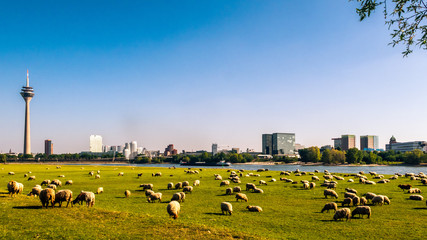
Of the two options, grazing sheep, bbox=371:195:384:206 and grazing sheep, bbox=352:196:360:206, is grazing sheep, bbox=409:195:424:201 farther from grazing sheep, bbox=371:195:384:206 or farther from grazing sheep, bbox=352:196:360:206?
grazing sheep, bbox=352:196:360:206

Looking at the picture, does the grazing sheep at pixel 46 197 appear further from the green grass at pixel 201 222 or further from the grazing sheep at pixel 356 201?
the grazing sheep at pixel 356 201

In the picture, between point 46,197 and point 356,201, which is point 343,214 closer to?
point 356,201

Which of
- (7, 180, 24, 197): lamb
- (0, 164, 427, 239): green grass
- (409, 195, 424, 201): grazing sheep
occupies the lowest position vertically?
(409, 195, 424, 201): grazing sheep

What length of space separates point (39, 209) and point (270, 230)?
1524cm

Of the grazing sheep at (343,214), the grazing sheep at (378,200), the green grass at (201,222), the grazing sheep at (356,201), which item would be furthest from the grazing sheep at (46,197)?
the grazing sheep at (378,200)

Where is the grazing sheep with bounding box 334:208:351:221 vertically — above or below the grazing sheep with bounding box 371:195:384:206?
above

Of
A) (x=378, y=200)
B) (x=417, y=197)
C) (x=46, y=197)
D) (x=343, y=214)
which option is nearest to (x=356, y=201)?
(x=378, y=200)

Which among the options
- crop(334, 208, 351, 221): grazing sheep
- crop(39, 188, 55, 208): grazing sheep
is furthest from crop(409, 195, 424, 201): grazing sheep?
crop(39, 188, 55, 208): grazing sheep

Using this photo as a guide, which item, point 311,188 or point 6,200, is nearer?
point 6,200

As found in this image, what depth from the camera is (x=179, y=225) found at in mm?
17344

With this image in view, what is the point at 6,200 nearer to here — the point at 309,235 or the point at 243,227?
the point at 243,227

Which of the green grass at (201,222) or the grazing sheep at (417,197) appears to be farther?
the grazing sheep at (417,197)

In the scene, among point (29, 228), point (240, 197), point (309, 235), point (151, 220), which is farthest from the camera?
point (240, 197)

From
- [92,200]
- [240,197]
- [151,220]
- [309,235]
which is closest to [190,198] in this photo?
[240,197]
